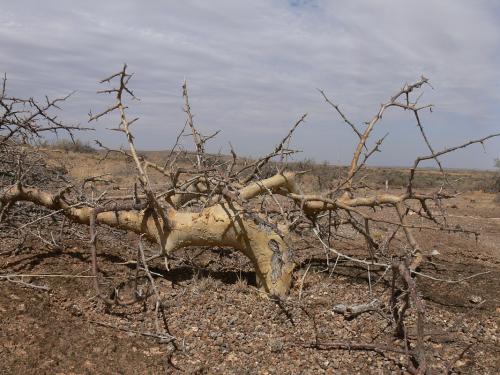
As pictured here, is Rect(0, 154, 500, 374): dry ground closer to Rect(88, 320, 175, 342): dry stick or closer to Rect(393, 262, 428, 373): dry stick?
Rect(88, 320, 175, 342): dry stick

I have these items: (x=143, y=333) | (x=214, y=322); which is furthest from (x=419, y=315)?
(x=143, y=333)

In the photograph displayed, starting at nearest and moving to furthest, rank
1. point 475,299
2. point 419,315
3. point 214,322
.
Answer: point 419,315 → point 214,322 → point 475,299

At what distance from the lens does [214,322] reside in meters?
3.18

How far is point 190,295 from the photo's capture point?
11.4 ft

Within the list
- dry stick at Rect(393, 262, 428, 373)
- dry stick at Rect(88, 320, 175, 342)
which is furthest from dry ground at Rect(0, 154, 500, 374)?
dry stick at Rect(393, 262, 428, 373)

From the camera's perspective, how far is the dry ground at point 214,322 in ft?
8.90

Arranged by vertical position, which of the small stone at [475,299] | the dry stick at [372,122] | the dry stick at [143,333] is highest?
the dry stick at [372,122]

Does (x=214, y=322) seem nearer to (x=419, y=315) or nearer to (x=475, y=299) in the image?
(x=419, y=315)

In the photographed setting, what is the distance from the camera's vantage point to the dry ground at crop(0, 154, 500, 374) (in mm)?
2714

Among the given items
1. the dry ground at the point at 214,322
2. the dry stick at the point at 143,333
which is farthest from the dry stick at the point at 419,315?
the dry stick at the point at 143,333

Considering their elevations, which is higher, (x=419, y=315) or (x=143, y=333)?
(x=419, y=315)

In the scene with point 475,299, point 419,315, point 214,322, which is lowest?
point 214,322

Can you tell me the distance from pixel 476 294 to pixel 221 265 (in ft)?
6.60

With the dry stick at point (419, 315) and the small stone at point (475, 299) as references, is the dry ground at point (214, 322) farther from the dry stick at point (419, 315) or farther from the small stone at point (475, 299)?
the dry stick at point (419, 315)
